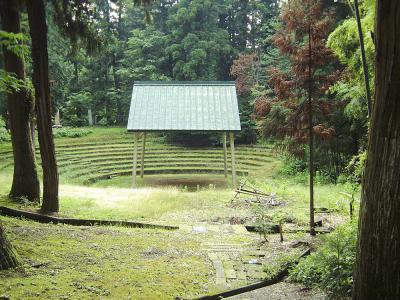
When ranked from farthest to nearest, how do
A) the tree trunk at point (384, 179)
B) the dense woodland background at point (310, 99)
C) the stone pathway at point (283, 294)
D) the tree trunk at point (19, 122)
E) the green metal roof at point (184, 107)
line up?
the green metal roof at point (184, 107)
the tree trunk at point (19, 122)
the stone pathway at point (283, 294)
the dense woodland background at point (310, 99)
the tree trunk at point (384, 179)

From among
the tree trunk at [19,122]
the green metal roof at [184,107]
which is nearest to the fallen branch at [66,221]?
the tree trunk at [19,122]

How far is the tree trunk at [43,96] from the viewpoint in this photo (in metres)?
8.97

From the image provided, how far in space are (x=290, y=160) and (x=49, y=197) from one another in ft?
49.9

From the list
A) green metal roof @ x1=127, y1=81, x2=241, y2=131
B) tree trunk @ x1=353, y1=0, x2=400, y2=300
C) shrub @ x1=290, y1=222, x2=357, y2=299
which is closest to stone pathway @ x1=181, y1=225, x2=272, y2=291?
shrub @ x1=290, y1=222, x2=357, y2=299

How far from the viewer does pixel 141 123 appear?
1736 centimetres

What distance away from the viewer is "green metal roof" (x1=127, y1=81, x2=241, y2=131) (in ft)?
57.2

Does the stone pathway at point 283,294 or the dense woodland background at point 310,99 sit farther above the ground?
the dense woodland background at point 310,99

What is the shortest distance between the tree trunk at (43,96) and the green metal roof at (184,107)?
763 cm

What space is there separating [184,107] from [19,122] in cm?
939

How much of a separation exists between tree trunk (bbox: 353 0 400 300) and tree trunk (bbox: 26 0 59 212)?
768cm

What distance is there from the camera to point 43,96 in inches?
362

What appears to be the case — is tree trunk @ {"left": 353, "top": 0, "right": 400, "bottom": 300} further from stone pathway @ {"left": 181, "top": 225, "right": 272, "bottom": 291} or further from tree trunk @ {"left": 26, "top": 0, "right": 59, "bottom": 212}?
tree trunk @ {"left": 26, "top": 0, "right": 59, "bottom": 212}

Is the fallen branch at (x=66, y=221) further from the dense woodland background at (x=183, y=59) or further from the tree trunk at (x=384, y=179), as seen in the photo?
the dense woodland background at (x=183, y=59)

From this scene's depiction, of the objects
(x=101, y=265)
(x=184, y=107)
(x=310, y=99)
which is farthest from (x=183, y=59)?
(x=101, y=265)
